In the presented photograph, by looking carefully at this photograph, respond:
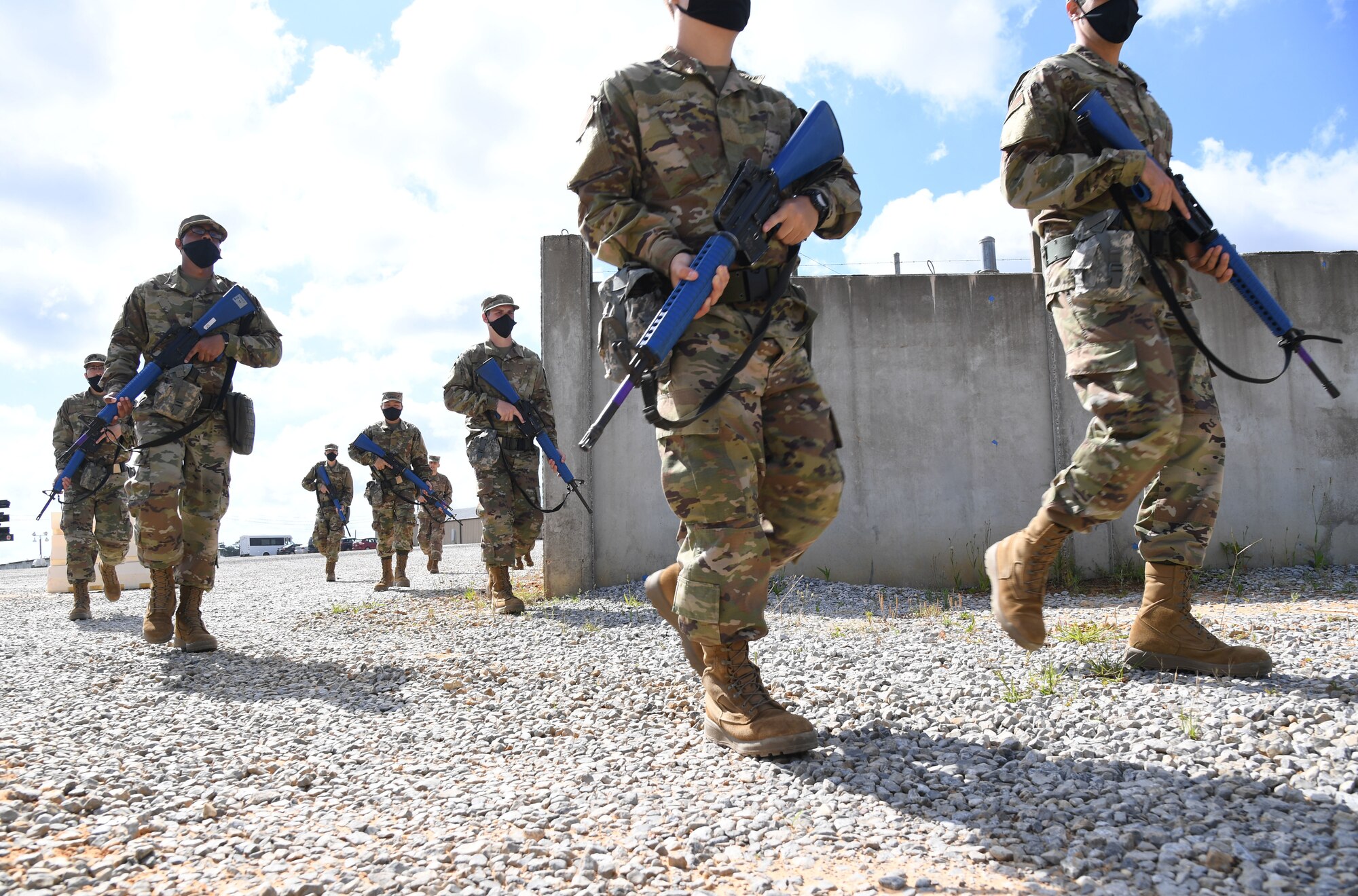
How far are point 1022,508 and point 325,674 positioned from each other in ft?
16.4

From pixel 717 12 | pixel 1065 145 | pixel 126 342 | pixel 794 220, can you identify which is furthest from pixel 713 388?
pixel 126 342

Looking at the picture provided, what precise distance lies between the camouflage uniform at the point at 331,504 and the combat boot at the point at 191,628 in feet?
24.2

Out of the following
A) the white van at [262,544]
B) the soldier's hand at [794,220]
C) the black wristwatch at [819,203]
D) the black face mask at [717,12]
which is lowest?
the white van at [262,544]

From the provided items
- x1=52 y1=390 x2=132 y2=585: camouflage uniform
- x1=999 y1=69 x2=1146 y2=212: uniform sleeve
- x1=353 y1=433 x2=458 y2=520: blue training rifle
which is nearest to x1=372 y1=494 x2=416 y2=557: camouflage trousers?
x1=353 y1=433 x2=458 y2=520: blue training rifle

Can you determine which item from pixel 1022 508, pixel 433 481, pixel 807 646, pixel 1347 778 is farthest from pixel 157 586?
pixel 433 481

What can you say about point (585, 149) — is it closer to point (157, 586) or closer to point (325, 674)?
point (325, 674)

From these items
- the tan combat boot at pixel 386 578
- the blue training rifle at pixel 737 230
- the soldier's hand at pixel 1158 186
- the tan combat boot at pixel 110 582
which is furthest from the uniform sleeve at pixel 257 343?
the tan combat boot at pixel 386 578

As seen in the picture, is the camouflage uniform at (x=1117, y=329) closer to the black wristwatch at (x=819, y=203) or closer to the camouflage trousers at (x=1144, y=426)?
the camouflage trousers at (x=1144, y=426)

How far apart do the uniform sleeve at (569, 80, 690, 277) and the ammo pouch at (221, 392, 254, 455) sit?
295 cm

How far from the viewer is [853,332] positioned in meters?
6.63

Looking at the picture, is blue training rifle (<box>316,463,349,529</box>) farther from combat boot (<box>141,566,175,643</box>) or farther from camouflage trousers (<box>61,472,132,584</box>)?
combat boot (<box>141,566,175,643</box>)

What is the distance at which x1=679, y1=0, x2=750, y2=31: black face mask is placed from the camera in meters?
2.42

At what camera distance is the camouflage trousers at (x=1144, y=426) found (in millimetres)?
2447

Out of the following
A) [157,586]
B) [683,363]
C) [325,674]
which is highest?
[683,363]
